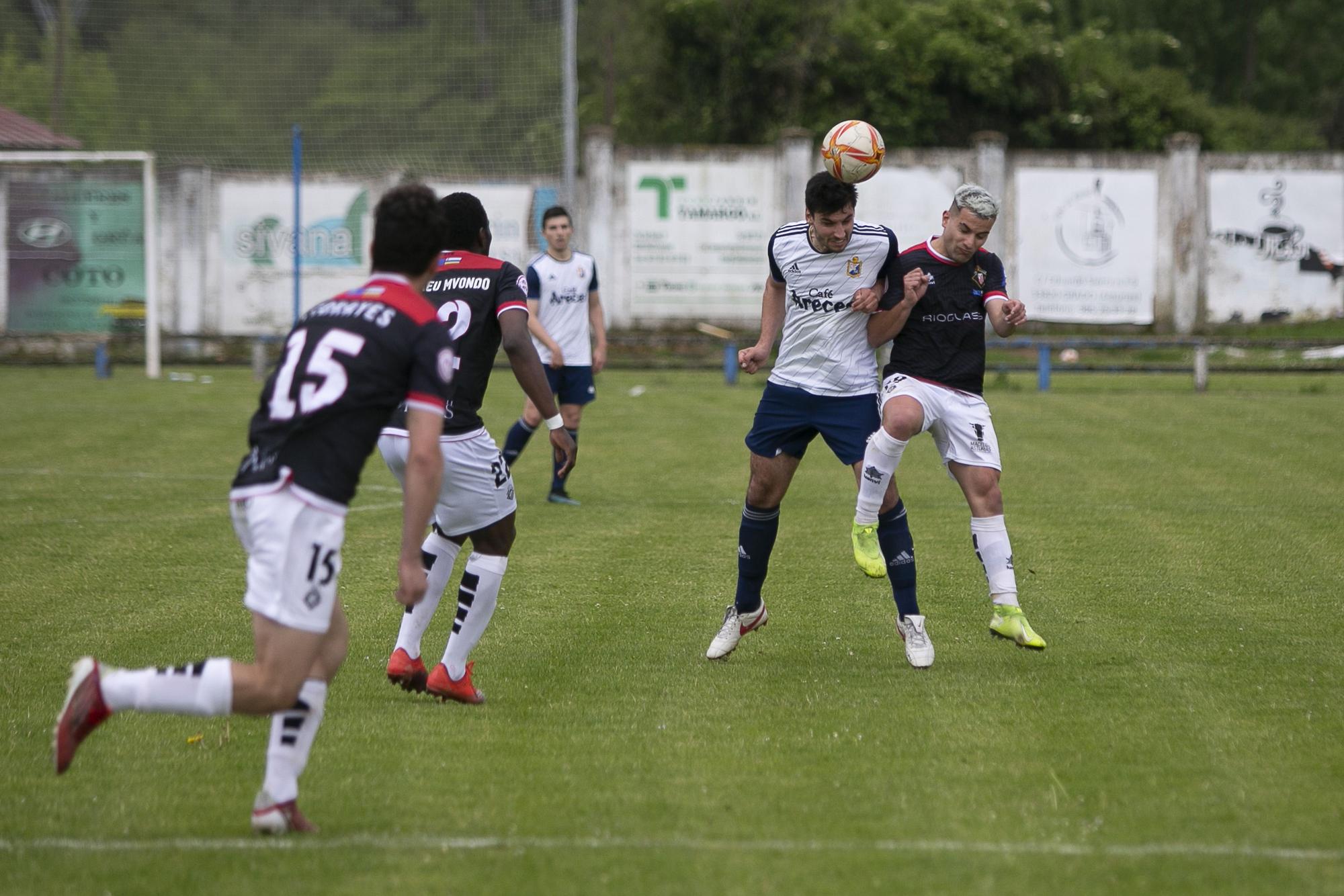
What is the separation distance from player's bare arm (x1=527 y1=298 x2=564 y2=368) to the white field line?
7443mm

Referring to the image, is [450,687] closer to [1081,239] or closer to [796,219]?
[796,219]

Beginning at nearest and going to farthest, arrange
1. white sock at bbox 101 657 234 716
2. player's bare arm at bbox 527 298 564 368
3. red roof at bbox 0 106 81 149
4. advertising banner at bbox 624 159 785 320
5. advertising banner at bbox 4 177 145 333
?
white sock at bbox 101 657 234 716
player's bare arm at bbox 527 298 564 368
red roof at bbox 0 106 81 149
advertising banner at bbox 4 177 145 333
advertising banner at bbox 624 159 785 320

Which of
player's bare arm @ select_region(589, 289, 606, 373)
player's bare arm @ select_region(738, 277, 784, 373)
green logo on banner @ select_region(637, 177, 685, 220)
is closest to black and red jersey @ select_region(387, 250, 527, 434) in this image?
player's bare arm @ select_region(738, 277, 784, 373)

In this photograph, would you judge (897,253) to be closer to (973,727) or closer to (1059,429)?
(973,727)

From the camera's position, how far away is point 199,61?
29500 millimetres

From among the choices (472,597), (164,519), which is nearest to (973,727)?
(472,597)

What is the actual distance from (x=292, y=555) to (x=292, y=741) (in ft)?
2.08

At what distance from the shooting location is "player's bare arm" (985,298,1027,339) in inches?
257

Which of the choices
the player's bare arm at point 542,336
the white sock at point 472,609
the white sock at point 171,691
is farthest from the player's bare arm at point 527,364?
the player's bare arm at point 542,336

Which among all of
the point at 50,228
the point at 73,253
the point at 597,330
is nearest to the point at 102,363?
the point at 73,253

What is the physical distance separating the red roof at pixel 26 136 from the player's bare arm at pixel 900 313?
86.4 ft

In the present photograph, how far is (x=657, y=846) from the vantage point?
14.1ft

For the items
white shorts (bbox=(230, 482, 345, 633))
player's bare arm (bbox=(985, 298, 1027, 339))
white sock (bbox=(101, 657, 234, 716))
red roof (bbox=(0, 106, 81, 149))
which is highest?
red roof (bbox=(0, 106, 81, 149))

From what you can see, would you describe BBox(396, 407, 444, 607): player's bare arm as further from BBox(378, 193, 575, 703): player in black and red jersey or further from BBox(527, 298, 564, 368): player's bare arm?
BBox(527, 298, 564, 368): player's bare arm
